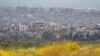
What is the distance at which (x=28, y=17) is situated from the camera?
14.4 meters

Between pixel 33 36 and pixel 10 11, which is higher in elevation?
pixel 10 11

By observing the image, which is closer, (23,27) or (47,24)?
(23,27)

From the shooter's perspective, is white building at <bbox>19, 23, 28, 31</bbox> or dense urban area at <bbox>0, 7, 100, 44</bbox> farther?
white building at <bbox>19, 23, 28, 31</bbox>

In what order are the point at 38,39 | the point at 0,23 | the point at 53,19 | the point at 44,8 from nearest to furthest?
the point at 38,39 < the point at 0,23 < the point at 53,19 < the point at 44,8

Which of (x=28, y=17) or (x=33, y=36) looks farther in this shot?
(x=28, y=17)

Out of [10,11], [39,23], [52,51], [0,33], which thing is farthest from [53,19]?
[52,51]

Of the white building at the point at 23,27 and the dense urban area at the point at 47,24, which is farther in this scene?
the white building at the point at 23,27

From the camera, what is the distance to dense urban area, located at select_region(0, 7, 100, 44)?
12172 millimetres

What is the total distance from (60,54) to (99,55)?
0.92 m

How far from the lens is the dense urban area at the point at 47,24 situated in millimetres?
12172

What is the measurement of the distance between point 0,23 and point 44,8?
143 inches

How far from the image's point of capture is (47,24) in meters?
13.9

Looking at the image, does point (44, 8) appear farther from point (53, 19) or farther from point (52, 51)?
point (52, 51)

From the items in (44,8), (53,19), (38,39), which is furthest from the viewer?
(44,8)
